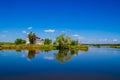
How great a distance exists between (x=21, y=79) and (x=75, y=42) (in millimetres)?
62458

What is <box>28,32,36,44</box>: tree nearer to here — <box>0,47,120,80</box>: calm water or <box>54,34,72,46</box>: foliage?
<box>54,34,72,46</box>: foliage

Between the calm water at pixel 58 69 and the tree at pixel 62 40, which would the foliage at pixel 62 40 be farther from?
the calm water at pixel 58 69

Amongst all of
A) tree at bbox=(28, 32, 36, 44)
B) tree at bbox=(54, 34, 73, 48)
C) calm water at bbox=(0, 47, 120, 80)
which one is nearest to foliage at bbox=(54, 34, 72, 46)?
tree at bbox=(54, 34, 73, 48)

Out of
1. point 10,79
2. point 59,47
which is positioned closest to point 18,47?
point 59,47

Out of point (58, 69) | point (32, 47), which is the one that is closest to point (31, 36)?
point (32, 47)

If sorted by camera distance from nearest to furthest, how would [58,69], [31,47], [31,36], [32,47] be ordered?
[58,69]
[31,47]
[32,47]
[31,36]

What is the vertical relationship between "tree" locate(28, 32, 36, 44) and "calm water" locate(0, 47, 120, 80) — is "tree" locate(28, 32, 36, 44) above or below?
above

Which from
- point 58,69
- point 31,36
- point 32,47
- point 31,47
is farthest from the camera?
→ point 31,36

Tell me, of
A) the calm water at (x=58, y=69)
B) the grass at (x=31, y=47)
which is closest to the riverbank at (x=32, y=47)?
the grass at (x=31, y=47)

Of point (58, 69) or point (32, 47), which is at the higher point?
point (32, 47)

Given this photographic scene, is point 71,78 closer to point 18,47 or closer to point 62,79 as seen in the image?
point 62,79

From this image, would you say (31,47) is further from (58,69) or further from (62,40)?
(58,69)

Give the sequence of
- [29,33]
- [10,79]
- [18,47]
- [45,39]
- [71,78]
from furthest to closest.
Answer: [45,39], [29,33], [18,47], [71,78], [10,79]

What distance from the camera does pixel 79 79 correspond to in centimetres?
1423
